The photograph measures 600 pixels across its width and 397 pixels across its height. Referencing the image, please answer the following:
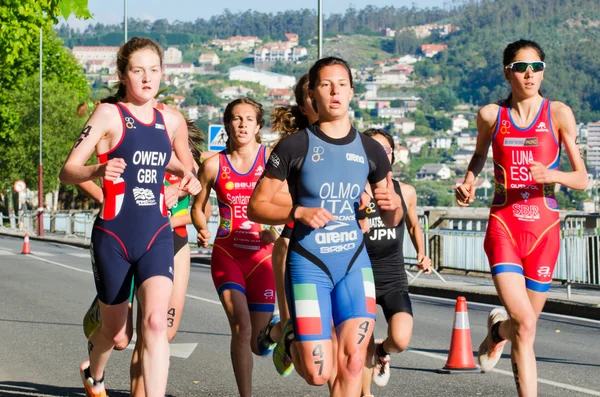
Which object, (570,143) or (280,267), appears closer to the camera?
(570,143)

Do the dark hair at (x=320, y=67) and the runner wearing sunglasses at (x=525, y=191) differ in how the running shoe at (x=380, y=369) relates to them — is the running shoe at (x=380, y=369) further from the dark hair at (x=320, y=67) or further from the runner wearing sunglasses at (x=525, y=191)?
the dark hair at (x=320, y=67)

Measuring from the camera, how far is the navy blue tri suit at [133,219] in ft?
24.0

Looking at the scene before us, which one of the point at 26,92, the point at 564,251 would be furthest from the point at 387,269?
the point at 26,92

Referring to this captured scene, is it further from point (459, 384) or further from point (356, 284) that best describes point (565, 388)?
point (356, 284)

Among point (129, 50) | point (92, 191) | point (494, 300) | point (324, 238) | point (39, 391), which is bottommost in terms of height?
point (494, 300)

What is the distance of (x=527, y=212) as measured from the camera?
7988mm

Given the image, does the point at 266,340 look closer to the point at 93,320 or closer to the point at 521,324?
the point at 93,320

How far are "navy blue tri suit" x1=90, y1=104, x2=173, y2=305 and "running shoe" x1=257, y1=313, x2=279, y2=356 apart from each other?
4.19 feet

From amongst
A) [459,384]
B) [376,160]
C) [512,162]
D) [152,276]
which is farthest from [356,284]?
[459,384]

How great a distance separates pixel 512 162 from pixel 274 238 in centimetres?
175

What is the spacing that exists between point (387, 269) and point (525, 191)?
3.63 ft

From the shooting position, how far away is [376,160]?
679 centimetres

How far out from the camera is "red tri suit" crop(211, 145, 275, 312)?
28.5 feet

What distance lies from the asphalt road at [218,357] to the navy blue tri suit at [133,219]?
6.50 ft
